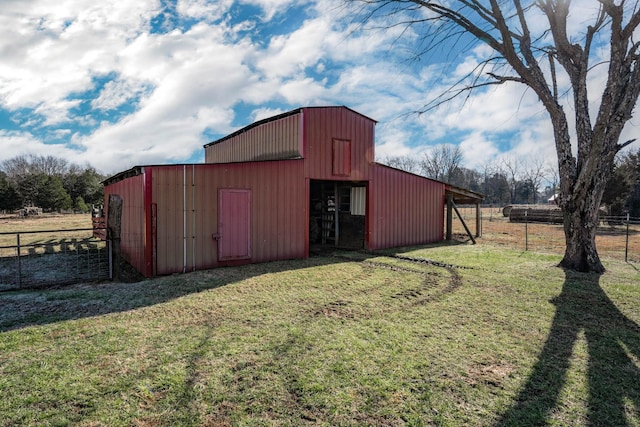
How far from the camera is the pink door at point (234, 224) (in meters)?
8.29

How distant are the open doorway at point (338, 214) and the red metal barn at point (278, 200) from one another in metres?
0.04

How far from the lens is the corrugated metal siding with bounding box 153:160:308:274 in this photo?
7520 millimetres

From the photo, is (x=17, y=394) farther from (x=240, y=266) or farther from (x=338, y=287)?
(x=240, y=266)

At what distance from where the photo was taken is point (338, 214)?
1276 cm

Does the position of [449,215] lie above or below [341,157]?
below

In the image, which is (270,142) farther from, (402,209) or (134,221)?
(402,209)

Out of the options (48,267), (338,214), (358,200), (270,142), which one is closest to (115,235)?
(48,267)

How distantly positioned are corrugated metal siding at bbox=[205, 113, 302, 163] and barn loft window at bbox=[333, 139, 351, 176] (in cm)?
120

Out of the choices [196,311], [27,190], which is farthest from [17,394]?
[27,190]

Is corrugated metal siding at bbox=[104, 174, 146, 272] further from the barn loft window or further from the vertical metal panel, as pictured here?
the vertical metal panel

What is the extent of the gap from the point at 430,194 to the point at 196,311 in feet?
35.5

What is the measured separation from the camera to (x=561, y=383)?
3.05 metres

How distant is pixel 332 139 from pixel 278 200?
2622 mm

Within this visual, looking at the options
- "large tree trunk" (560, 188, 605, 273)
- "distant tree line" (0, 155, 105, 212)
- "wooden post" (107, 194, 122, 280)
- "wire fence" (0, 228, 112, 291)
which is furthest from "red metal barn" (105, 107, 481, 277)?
"distant tree line" (0, 155, 105, 212)
